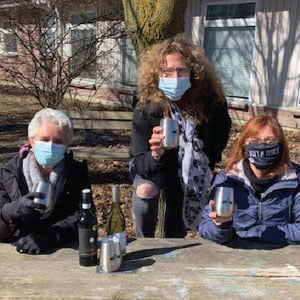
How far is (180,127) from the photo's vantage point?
251 centimetres

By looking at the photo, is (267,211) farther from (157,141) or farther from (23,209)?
(23,209)

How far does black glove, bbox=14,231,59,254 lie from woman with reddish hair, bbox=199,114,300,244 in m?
0.74

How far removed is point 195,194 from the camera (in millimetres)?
2613

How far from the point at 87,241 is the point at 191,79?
1228 millimetres

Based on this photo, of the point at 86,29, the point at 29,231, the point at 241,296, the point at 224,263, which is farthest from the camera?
the point at 86,29

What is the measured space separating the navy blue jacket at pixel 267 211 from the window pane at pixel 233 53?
6.91 metres

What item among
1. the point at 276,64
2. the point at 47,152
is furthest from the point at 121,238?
the point at 276,64

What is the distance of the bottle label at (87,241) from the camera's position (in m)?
1.77

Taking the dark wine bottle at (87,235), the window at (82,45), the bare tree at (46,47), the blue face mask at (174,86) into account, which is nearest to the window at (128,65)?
the window at (82,45)

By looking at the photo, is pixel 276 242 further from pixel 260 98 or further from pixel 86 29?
pixel 86 29

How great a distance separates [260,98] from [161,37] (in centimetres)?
567

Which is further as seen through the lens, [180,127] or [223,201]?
[180,127]

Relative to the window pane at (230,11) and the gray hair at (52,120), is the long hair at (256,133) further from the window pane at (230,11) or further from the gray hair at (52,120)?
the window pane at (230,11)

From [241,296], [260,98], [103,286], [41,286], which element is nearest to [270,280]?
[241,296]
